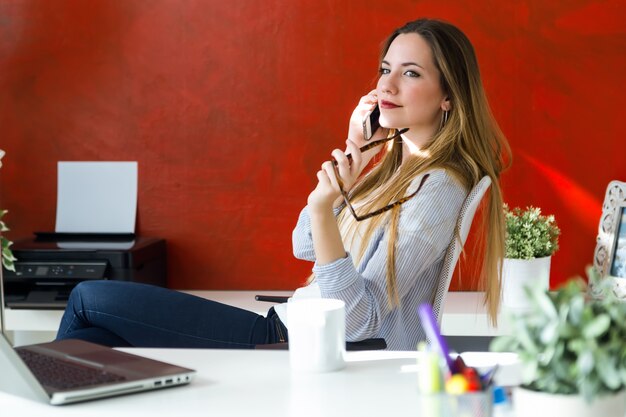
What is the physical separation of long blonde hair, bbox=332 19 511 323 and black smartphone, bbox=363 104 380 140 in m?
0.22

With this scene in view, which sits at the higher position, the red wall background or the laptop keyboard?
the red wall background

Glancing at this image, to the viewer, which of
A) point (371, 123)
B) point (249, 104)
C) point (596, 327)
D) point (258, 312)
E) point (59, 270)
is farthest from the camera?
point (249, 104)

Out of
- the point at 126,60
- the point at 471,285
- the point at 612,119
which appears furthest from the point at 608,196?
the point at 126,60

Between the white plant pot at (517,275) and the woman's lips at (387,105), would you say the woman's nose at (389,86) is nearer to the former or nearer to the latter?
the woman's lips at (387,105)

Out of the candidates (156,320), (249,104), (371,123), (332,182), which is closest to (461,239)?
(332,182)

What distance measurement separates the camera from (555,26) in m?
3.56

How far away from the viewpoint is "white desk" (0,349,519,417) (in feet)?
3.96

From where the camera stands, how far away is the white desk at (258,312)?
326 centimetres

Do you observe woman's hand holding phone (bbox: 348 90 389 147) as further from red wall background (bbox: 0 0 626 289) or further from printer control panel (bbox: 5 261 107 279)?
printer control panel (bbox: 5 261 107 279)

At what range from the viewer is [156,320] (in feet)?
7.52

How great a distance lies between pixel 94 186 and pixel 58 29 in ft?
2.22

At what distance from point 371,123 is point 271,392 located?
1464mm

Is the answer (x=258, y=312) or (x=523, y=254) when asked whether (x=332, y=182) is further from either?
(x=523, y=254)

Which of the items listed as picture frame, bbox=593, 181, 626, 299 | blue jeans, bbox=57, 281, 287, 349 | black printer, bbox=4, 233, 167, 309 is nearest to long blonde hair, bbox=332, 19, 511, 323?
blue jeans, bbox=57, 281, 287, 349
